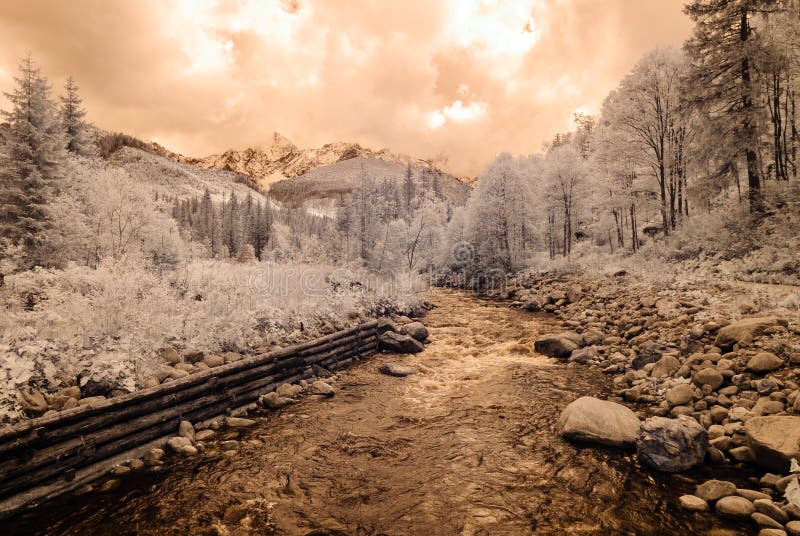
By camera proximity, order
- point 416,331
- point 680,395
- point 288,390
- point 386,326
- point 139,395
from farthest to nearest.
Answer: point 386,326, point 416,331, point 288,390, point 680,395, point 139,395

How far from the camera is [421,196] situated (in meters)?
99.9

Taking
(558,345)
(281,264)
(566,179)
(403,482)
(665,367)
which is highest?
(566,179)

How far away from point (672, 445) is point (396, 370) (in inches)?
293

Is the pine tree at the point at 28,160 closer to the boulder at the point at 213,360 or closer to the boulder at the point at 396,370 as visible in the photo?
the boulder at the point at 213,360

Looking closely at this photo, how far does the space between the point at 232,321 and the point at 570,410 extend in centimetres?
898

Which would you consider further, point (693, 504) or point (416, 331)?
point (416, 331)

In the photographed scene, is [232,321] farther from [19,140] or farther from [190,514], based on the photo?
[19,140]

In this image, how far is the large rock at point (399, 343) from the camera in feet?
46.0

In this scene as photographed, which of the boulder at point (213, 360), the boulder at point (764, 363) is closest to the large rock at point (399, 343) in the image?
the boulder at point (213, 360)

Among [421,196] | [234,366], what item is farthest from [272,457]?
[421,196]

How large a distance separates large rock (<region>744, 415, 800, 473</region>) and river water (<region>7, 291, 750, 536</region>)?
89 centimetres

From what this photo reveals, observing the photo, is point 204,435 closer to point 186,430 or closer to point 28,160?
point 186,430

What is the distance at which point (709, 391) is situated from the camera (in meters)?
7.39

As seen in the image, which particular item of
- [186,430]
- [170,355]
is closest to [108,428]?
[186,430]
